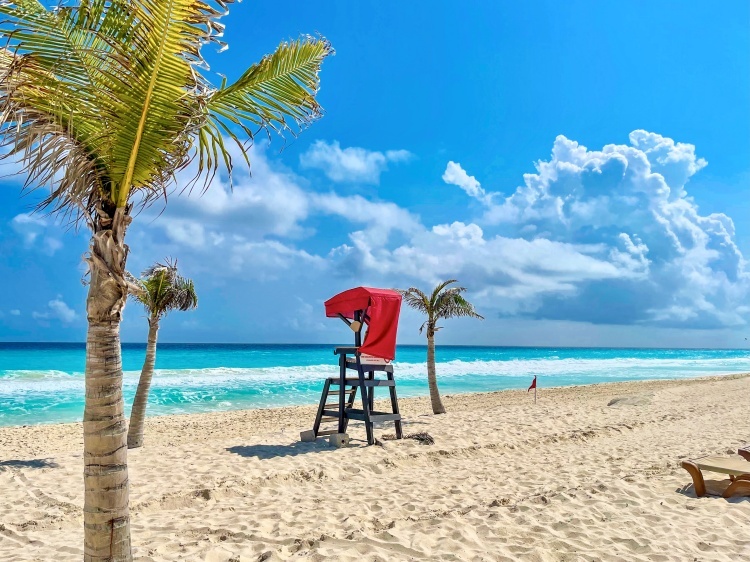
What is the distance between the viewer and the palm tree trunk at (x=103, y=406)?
3.44 metres

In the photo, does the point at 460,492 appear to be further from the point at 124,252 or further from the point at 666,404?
the point at 666,404

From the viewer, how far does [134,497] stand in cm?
666

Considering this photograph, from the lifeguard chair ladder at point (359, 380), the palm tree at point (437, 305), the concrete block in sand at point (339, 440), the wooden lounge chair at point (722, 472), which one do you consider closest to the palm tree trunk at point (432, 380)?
the palm tree at point (437, 305)

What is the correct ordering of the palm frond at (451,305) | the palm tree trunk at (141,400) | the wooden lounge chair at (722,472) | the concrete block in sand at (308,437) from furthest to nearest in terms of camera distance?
the palm frond at (451,305) < the palm tree trunk at (141,400) < the concrete block in sand at (308,437) < the wooden lounge chair at (722,472)

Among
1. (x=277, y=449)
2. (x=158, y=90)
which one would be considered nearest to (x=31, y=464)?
(x=277, y=449)

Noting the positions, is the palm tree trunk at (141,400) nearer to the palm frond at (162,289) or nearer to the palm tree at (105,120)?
the palm frond at (162,289)

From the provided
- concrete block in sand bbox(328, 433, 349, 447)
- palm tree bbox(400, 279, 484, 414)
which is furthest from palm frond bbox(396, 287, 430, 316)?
concrete block in sand bbox(328, 433, 349, 447)

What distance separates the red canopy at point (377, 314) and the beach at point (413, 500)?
181 cm

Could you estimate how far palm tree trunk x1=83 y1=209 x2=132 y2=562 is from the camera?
3.44 meters

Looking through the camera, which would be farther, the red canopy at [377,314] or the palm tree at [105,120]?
the red canopy at [377,314]

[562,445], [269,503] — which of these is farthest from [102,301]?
[562,445]

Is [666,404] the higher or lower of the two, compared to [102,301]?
lower

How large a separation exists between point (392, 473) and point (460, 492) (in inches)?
65.4

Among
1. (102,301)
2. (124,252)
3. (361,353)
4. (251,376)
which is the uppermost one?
(124,252)
